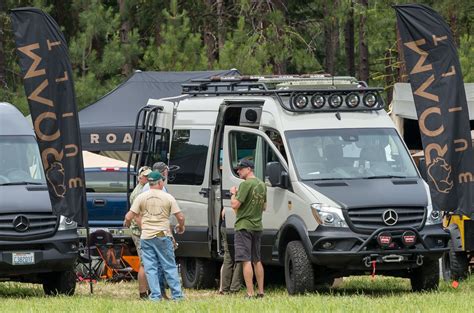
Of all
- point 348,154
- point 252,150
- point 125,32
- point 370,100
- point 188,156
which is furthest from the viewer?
point 125,32

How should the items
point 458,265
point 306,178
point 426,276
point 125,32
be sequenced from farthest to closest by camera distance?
1. point 125,32
2. point 458,265
3. point 426,276
4. point 306,178

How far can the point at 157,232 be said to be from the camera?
16.0m

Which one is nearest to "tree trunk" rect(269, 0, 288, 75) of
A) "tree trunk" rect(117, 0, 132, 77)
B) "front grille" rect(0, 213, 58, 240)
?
"tree trunk" rect(117, 0, 132, 77)

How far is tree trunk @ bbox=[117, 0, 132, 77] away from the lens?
37.5m

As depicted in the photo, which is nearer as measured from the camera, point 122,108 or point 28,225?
point 28,225

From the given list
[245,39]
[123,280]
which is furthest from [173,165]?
[245,39]

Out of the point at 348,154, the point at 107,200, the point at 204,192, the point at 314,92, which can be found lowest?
the point at 107,200

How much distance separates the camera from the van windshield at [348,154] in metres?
17.3

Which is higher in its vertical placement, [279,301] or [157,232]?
[157,232]

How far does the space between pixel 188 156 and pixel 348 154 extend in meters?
2.97

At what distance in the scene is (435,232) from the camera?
16875mm

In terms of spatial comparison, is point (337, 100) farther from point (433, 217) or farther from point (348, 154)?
point (433, 217)

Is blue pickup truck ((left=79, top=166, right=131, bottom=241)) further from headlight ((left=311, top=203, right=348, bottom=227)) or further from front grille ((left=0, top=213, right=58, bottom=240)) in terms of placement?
headlight ((left=311, top=203, right=348, bottom=227))

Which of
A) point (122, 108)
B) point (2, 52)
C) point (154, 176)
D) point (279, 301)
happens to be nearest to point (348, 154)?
point (154, 176)
